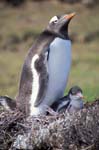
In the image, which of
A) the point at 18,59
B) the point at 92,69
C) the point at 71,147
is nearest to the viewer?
the point at 71,147

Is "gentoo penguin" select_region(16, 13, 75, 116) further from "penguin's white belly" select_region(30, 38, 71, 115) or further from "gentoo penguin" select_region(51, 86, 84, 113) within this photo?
"gentoo penguin" select_region(51, 86, 84, 113)

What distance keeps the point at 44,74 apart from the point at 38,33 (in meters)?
18.0

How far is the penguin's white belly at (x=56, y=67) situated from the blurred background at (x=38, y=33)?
947cm

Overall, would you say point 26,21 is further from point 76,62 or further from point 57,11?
point 76,62

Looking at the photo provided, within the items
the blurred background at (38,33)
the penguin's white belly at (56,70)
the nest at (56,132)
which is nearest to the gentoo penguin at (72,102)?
the penguin's white belly at (56,70)

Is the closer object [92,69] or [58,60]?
[58,60]

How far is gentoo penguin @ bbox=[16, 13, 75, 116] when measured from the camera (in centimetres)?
880

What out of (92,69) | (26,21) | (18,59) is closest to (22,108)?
(92,69)

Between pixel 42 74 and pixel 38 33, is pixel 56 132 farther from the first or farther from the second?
pixel 38 33

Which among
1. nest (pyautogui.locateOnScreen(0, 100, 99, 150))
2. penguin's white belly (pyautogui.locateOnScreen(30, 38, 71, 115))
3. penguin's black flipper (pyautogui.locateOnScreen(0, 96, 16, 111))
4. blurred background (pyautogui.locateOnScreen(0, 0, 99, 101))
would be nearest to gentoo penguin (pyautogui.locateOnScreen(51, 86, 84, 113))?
penguin's white belly (pyautogui.locateOnScreen(30, 38, 71, 115))

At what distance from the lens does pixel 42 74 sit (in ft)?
28.9

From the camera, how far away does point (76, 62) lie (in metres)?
23.2

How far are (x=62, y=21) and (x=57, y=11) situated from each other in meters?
20.6

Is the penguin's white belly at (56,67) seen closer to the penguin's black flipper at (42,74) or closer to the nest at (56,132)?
the penguin's black flipper at (42,74)
